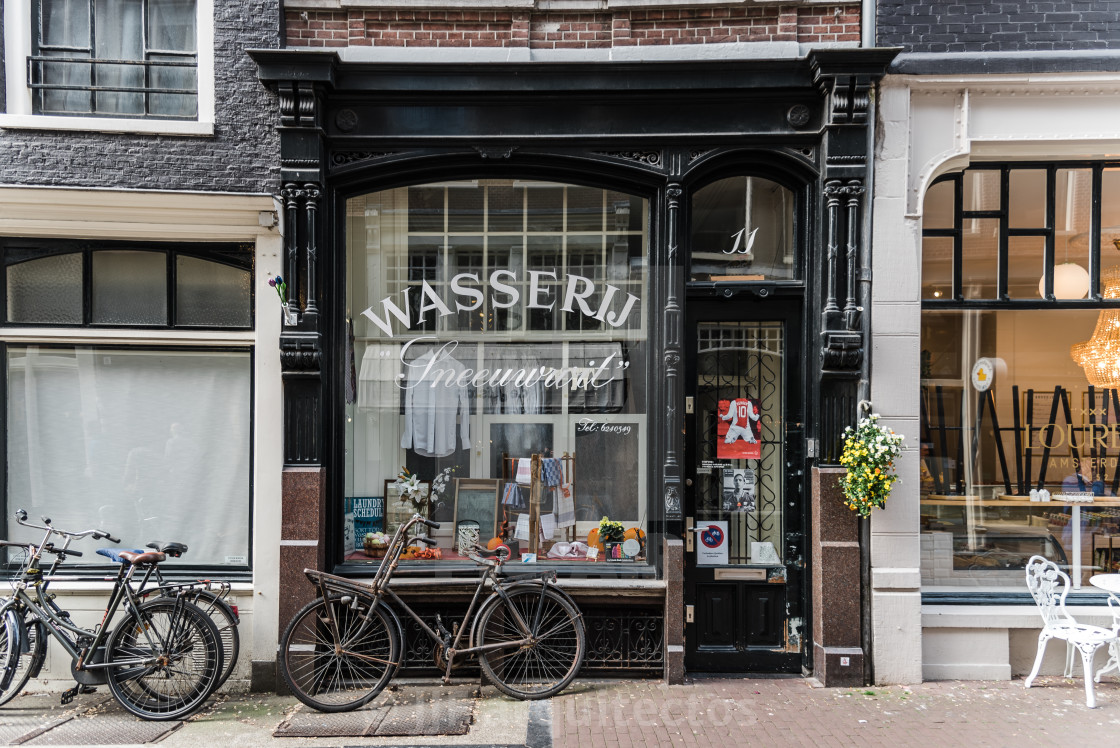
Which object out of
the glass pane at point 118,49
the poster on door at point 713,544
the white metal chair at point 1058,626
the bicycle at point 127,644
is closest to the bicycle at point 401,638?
the bicycle at point 127,644

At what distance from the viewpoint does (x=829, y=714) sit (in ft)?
17.2

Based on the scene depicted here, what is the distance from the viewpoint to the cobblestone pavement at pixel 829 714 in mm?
4824

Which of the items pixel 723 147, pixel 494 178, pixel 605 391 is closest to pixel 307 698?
pixel 605 391

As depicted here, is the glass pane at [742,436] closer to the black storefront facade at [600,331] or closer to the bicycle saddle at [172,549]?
the black storefront facade at [600,331]

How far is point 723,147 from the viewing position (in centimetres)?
608

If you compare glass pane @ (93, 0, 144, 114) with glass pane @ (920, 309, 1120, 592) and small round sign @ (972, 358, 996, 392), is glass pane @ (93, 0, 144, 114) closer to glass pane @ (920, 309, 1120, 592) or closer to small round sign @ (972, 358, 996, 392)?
glass pane @ (920, 309, 1120, 592)

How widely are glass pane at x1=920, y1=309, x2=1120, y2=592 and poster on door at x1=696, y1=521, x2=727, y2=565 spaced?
1.82 meters

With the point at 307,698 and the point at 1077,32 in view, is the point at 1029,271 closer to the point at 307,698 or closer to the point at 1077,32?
the point at 1077,32

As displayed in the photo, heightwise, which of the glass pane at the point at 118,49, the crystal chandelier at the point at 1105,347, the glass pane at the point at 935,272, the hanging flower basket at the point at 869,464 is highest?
the glass pane at the point at 118,49

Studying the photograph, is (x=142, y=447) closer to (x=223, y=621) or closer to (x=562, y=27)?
(x=223, y=621)

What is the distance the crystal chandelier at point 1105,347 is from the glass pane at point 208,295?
24.5 feet

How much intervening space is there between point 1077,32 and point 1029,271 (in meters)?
2.02

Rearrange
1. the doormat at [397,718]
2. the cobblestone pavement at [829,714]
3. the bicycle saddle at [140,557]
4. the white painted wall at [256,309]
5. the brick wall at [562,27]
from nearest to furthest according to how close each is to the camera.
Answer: the cobblestone pavement at [829,714] → the doormat at [397,718] → the bicycle saddle at [140,557] → the white painted wall at [256,309] → the brick wall at [562,27]

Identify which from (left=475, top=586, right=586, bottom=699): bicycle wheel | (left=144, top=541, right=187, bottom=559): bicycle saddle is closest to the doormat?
(left=475, top=586, right=586, bottom=699): bicycle wheel
